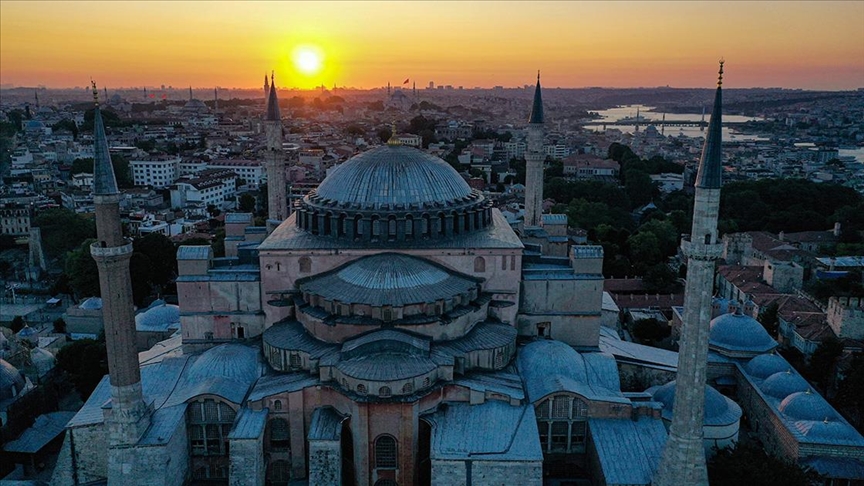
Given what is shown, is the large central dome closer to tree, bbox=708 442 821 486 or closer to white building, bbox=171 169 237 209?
tree, bbox=708 442 821 486

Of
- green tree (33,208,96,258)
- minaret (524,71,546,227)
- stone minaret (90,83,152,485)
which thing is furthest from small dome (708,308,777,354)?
green tree (33,208,96,258)

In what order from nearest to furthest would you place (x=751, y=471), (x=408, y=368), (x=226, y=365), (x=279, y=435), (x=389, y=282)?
(x=751, y=471), (x=408, y=368), (x=279, y=435), (x=226, y=365), (x=389, y=282)

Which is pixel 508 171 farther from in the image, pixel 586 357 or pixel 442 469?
pixel 442 469

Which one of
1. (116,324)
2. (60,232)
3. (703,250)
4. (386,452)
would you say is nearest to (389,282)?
(386,452)

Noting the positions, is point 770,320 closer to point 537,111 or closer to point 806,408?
point 806,408

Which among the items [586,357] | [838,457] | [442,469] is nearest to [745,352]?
[838,457]

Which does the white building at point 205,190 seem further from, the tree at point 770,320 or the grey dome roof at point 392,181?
the tree at point 770,320
